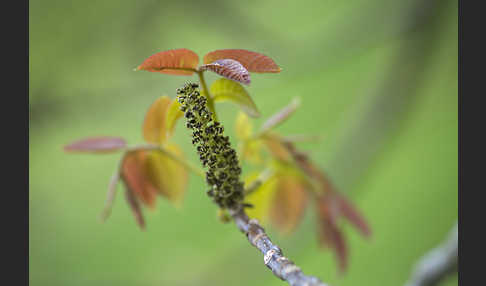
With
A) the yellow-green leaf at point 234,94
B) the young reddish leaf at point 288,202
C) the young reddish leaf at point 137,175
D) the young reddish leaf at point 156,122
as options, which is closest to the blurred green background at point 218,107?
the young reddish leaf at point 288,202

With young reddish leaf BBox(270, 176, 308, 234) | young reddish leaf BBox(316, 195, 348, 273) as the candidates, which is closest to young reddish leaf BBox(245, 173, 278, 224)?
young reddish leaf BBox(270, 176, 308, 234)

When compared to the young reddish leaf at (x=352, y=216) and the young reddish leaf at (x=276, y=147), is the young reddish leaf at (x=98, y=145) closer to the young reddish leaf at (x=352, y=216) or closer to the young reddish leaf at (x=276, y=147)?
the young reddish leaf at (x=276, y=147)

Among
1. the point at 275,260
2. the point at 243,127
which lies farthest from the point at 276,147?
the point at 275,260

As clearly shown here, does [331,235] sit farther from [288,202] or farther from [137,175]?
[137,175]

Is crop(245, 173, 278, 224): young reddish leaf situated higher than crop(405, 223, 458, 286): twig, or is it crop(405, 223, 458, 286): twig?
crop(245, 173, 278, 224): young reddish leaf

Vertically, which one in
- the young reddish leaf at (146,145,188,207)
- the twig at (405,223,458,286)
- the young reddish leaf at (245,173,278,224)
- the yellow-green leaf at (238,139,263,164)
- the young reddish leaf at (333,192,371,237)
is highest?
the yellow-green leaf at (238,139,263,164)

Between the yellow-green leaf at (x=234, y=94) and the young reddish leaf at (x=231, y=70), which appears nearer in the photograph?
the young reddish leaf at (x=231, y=70)

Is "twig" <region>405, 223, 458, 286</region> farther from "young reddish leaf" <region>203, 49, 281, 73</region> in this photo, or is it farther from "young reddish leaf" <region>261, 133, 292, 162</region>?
"young reddish leaf" <region>203, 49, 281, 73</region>

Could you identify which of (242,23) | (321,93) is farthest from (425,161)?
(242,23)
